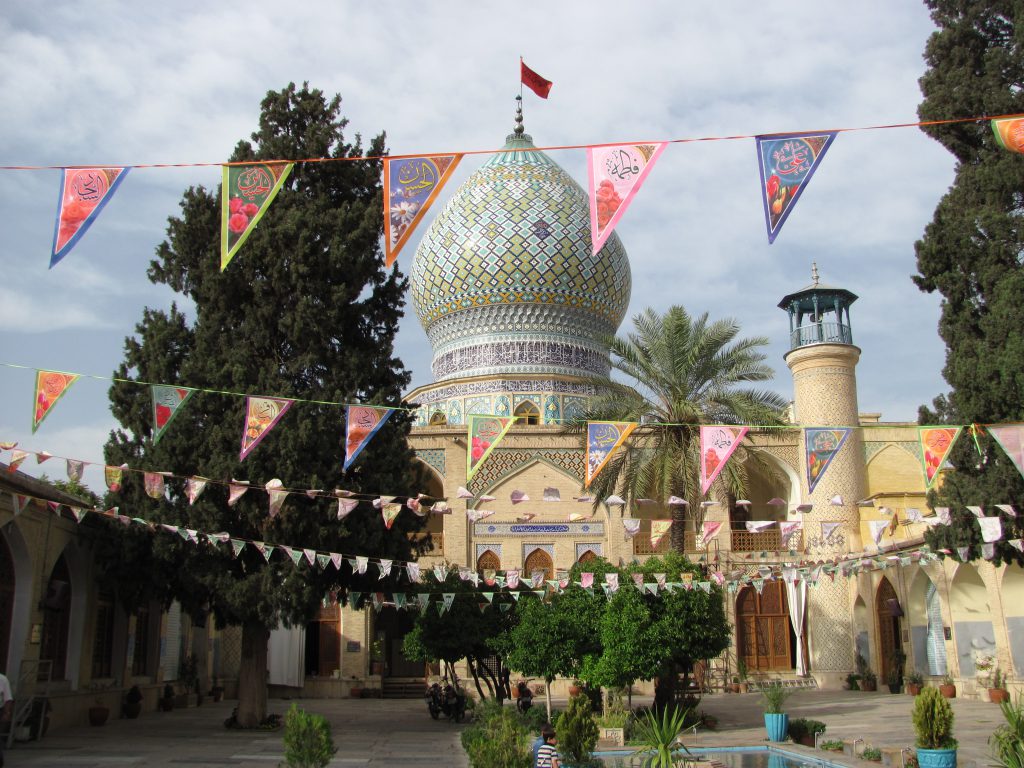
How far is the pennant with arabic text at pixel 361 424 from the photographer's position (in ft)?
49.2

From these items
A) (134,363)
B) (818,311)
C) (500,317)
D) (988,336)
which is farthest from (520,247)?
(988,336)

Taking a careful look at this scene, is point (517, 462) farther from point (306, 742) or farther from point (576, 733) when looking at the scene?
point (306, 742)

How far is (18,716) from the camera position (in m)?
14.6

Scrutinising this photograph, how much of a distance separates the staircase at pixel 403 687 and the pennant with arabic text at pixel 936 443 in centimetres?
1696

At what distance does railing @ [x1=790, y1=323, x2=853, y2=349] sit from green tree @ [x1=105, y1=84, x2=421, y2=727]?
14473mm

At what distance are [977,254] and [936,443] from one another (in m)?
2.86

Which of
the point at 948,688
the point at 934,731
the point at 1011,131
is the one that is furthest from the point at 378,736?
the point at 1011,131

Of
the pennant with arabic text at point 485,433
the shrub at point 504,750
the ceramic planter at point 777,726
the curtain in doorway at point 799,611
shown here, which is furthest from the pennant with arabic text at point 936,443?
the curtain in doorway at point 799,611

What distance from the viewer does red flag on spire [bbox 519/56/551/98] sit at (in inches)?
945

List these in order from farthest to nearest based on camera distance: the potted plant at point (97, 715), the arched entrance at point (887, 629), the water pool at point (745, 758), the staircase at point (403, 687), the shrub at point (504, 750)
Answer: the staircase at point (403, 687) < the arched entrance at point (887, 629) < the potted plant at point (97, 715) < the water pool at point (745, 758) < the shrub at point (504, 750)

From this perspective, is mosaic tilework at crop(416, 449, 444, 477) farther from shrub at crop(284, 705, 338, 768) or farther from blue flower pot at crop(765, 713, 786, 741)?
shrub at crop(284, 705, 338, 768)

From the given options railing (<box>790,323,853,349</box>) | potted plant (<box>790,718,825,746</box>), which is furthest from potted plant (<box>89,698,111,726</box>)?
railing (<box>790,323,853,349</box>)

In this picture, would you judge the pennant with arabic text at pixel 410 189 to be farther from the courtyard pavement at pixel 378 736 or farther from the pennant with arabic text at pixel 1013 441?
the pennant with arabic text at pixel 1013 441

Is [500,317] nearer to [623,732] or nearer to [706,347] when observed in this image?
[706,347]
